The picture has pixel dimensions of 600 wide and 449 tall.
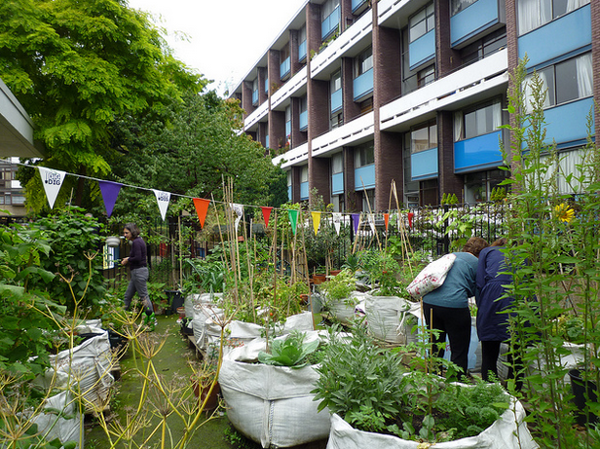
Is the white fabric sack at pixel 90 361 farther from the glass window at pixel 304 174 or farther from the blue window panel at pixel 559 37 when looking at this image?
the glass window at pixel 304 174

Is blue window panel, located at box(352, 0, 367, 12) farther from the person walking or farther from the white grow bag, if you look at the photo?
the white grow bag

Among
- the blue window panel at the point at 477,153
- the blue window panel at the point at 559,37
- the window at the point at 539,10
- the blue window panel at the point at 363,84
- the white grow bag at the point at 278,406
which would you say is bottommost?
the white grow bag at the point at 278,406

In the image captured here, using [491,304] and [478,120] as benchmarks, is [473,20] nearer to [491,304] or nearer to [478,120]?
[478,120]

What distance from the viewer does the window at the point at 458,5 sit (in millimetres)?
13797

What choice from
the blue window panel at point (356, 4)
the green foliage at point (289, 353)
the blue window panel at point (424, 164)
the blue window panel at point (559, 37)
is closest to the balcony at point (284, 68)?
Answer: the blue window panel at point (356, 4)

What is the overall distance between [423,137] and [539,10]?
6094 mm

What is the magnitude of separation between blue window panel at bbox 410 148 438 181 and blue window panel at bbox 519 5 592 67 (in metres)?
4.80

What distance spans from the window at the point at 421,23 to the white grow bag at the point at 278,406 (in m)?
16.0

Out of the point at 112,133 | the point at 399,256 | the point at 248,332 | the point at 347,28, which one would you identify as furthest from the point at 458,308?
the point at 347,28

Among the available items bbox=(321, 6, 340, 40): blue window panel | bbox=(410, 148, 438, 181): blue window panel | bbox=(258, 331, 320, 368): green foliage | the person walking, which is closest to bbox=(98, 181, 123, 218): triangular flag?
the person walking

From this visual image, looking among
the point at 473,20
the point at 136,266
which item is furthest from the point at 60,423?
the point at 473,20

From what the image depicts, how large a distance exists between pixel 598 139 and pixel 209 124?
1053 centimetres

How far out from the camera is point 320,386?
7.64 ft

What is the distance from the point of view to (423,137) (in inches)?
641
